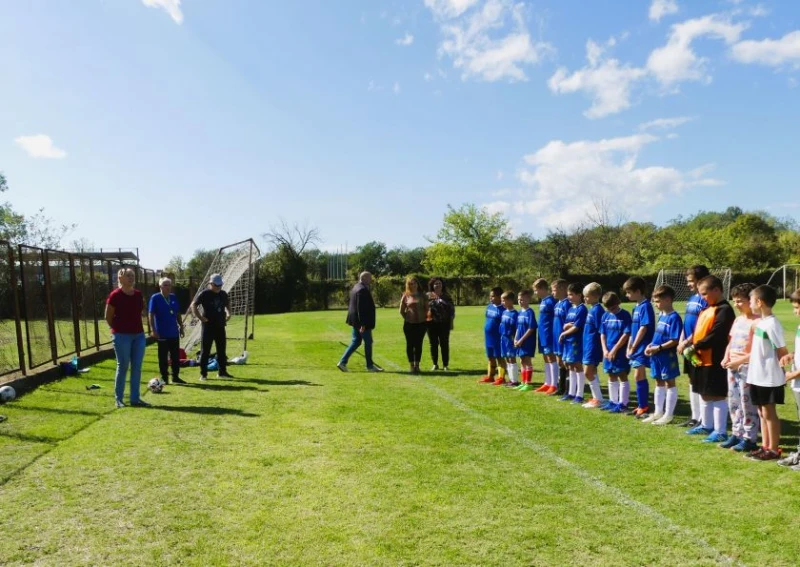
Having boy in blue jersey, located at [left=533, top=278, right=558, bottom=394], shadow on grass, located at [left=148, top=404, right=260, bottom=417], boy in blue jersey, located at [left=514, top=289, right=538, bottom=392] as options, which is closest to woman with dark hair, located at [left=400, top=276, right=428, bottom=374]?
boy in blue jersey, located at [left=514, top=289, right=538, bottom=392]

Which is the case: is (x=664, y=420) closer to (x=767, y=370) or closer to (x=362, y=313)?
(x=767, y=370)

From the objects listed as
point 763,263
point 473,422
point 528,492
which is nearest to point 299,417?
point 473,422

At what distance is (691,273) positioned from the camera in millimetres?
7160

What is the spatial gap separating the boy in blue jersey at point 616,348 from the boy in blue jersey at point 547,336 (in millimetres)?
1270

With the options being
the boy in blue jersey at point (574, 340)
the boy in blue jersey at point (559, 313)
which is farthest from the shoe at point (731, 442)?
the boy in blue jersey at point (559, 313)

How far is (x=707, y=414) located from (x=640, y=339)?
1.25 metres

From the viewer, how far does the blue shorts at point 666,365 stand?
7242 millimetres

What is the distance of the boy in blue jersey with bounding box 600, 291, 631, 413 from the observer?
26.1 feet

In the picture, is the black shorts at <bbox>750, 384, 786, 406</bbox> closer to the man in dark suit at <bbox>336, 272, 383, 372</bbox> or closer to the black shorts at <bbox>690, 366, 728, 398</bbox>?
the black shorts at <bbox>690, 366, 728, 398</bbox>

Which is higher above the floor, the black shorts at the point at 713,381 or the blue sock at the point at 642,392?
the black shorts at the point at 713,381

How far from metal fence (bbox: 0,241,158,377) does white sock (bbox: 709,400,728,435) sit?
10334 millimetres

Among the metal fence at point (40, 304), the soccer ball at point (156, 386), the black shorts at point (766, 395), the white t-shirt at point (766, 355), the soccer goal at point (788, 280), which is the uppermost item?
Answer: the metal fence at point (40, 304)

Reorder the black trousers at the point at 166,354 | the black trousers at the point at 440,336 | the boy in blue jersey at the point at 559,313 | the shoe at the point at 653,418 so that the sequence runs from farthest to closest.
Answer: the black trousers at the point at 440,336, the black trousers at the point at 166,354, the boy in blue jersey at the point at 559,313, the shoe at the point at 653,418

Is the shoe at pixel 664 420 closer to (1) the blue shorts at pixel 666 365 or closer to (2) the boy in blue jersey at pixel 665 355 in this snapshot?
(2) the boy in blue jersey at pixel 665 355
